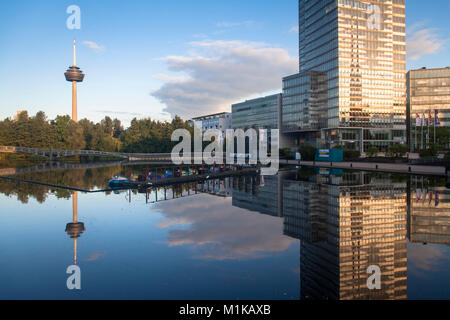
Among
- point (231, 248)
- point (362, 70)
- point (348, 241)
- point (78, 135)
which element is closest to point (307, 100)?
point (362, 70)

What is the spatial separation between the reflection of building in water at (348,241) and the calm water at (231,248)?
55mm

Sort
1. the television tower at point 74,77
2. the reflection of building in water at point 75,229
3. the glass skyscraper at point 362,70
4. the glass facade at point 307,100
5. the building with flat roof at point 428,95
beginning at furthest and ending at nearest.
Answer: the television tower at point 74,77
the building with flat roof at point 428,95
the glass facade at point 307,100
the glass skyscraper at point 362,70
the reflection of building in water at point 75,229

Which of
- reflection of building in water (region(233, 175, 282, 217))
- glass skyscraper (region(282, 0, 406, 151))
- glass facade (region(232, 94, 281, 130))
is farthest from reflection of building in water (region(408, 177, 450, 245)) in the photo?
glass facade (region(232, 94, 281, 130))

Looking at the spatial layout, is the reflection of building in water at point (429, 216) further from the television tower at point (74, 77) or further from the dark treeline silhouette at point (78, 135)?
the television tower at point (74, 77)

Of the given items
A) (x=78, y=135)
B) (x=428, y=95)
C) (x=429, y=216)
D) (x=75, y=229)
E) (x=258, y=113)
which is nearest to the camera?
(x=75, y=229)

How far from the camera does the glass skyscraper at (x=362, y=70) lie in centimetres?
9812

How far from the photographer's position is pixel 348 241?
47.2ft

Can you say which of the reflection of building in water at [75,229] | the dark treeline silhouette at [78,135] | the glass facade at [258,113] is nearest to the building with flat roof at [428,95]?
the glass facade at [258,113]

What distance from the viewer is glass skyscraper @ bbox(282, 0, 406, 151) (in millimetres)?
98125

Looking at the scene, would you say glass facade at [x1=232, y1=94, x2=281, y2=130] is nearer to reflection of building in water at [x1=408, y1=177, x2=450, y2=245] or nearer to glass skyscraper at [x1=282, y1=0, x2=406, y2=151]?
glass skyscraper at [x1=282, y1=0, x2=406, y2=151]

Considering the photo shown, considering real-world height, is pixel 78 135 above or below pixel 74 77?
below

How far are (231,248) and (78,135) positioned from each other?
387 ft

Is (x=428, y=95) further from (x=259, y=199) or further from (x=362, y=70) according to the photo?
(x=259, y=199)
